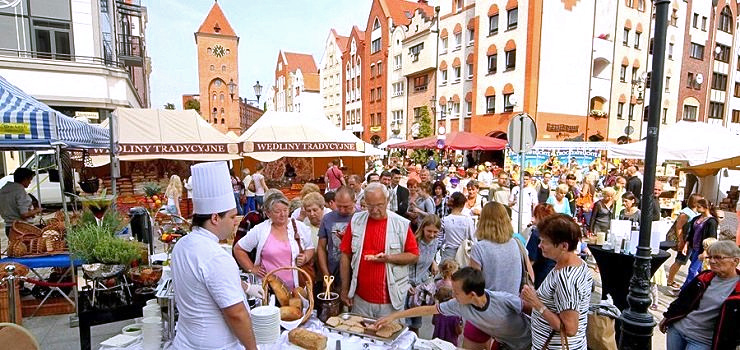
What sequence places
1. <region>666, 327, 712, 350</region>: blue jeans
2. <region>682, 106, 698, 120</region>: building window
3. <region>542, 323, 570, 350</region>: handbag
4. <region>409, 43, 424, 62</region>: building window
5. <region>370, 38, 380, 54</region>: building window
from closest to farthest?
<region>542, 323, 570, 350</region>: handbag, <region>666, 327, 712, 350</region>: blue jeans, <region>682, 106, 698, 120</region>: building window, <region>409, 43, 424, 62</region>: building window, <region>370, 38, 380, 54</region>: building window

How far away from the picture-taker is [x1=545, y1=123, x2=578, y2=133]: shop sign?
78.7 feet

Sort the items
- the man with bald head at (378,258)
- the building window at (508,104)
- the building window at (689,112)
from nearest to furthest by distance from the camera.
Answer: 1. the man with bald head at (378,258)
2. the building window at (508,104)
3. the building window at (689,112)

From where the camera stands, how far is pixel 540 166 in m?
18.2

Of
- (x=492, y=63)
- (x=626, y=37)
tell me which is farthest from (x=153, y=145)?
(x=626, y=37)

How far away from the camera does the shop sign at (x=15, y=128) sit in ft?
13.9

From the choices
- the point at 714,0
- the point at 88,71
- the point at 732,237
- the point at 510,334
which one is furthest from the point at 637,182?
the point at 714,0

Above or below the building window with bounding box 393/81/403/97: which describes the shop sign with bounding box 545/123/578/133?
below

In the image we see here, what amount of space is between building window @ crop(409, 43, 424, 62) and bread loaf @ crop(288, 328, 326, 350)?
32022mm

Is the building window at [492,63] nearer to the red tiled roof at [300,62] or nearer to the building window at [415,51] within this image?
the building window at [415,51]

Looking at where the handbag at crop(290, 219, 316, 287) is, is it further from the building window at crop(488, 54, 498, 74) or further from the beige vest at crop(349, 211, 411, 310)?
the building window at crop(488, 54, 498, 74)

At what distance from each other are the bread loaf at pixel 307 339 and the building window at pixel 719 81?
42.1 meters

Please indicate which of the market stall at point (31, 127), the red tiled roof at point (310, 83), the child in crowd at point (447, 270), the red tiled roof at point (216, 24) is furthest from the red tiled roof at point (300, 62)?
the child in crowd at point (447, 270)

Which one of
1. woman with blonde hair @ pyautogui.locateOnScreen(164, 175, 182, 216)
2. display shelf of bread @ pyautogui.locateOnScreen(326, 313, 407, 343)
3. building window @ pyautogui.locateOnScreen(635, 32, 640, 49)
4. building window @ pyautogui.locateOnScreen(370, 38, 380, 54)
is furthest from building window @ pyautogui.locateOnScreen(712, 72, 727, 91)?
display shelf of bread @ pyautogui.locateOnScreen(326, 313, 407, 343)

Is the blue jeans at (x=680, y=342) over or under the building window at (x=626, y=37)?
under
